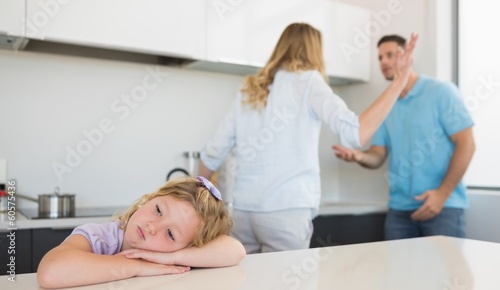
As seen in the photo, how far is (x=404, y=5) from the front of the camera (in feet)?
8.43

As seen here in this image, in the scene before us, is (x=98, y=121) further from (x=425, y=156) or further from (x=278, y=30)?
(x=425, y=156)

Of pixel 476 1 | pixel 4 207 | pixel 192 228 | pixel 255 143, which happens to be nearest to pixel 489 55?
pixel 476 1

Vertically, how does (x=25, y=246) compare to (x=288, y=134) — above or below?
below

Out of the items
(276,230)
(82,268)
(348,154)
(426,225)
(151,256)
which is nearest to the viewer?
(82,268)

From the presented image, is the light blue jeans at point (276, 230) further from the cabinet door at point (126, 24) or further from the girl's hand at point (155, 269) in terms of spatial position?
the cabinet door at point (126, 24)

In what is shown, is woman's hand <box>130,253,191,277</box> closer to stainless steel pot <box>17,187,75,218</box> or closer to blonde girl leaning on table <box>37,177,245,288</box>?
blonde girl leaning on table <box>37,177,245,288</box>

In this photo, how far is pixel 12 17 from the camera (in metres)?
1.71

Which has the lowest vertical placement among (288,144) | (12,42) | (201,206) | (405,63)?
(201,206)

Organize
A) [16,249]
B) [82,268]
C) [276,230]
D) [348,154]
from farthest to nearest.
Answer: [348,154] < [16,249] < [276,230] < [82,268]

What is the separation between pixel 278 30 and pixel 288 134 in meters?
0.93

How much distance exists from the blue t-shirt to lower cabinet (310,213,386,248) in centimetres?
18

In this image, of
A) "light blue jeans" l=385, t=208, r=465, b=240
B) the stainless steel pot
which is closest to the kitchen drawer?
the stainless steel pot

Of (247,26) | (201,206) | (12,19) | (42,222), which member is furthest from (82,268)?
(247,26)

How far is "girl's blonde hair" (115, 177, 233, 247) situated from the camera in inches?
39.9
